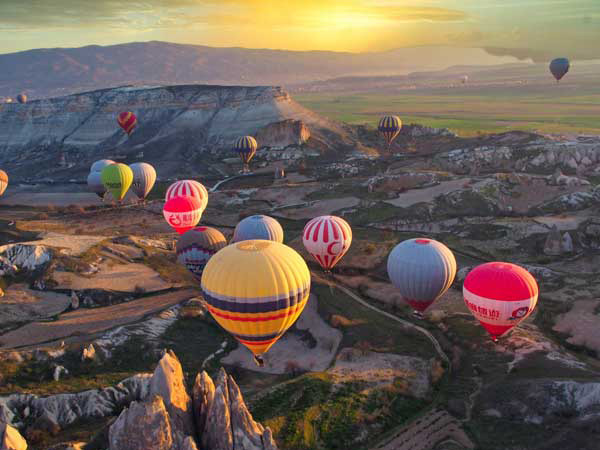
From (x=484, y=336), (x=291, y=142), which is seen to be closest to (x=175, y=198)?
(x=484, y=336)

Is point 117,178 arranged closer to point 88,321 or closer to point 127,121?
point 88,321

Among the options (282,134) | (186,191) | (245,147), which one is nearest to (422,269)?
(186,191)

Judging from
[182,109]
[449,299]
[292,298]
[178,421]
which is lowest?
[449,299]

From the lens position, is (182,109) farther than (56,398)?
Yes

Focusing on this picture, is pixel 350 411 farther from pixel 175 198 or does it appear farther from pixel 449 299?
pixel 175 198

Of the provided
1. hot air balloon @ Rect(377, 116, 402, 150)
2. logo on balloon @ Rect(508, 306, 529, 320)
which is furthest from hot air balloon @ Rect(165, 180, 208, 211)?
hot air balloon @ Rect(377, 116, 402, 150)

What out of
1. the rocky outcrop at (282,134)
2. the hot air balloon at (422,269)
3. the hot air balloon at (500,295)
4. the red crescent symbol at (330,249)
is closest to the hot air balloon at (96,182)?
the rocky outcrop at (282,134)
